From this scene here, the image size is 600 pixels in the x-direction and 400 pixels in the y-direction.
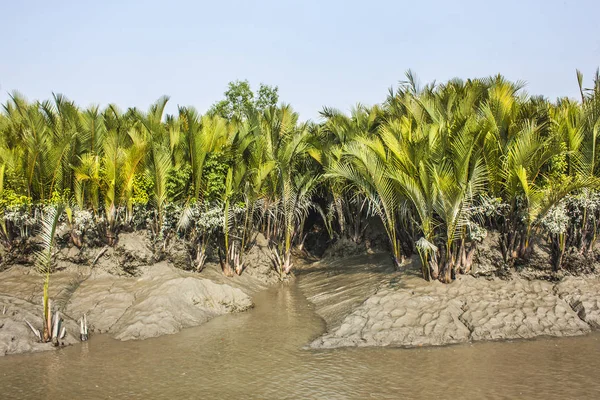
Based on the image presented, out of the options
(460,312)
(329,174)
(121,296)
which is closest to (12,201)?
(121,296)

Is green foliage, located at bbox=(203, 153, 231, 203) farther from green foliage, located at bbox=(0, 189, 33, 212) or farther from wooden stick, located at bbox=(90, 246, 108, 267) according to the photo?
green foliage, located at bbox=(0, 189, 33, 212)

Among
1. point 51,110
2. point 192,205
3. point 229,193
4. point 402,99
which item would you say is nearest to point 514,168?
point 402,99

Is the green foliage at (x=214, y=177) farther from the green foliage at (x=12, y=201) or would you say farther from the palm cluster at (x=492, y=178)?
the green foliage at (x=12, y=201)

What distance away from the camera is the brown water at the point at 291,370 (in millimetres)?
6957

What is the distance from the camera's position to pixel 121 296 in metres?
10.9

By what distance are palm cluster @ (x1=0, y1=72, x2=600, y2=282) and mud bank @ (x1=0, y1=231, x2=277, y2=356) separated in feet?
1.91

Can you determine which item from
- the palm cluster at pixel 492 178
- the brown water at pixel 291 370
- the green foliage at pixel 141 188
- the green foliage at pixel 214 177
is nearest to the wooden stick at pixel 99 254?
the green foliage at pixel 141 188

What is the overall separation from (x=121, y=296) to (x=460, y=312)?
688cm

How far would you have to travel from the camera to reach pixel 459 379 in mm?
7238

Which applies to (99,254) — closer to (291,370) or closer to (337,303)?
(337,303)

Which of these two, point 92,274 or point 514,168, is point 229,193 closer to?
point 92,274

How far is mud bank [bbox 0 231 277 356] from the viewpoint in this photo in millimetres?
9281

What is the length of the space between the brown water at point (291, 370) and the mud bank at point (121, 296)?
1.47ft

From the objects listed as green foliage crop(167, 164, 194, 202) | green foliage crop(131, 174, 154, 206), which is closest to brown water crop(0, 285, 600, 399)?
green foliage crop(131, 174, 154, 206)
